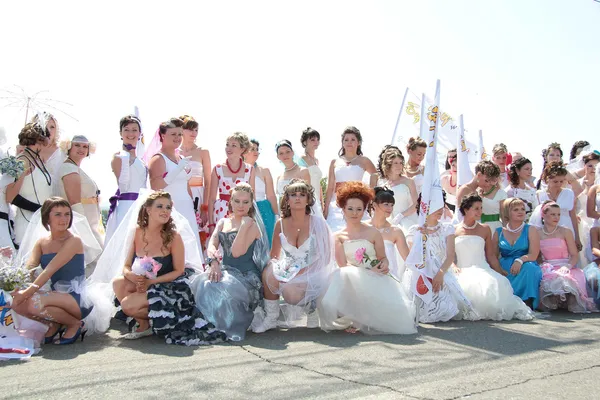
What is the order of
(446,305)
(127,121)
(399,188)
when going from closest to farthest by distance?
(446,305) → (127,121) → (399,188)

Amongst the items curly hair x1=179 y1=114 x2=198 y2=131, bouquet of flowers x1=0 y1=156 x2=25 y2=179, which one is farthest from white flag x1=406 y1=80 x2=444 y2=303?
bouquet of flowers x1=0 y1=156 x2=25 y2=179

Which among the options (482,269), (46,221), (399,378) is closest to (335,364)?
(399,378)

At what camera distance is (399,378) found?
12.1 feet

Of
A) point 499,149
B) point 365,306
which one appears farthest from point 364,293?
point 499,149

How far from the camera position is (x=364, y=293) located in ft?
17.7

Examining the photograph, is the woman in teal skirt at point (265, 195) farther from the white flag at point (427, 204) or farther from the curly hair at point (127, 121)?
the white flag at point (427, 204)

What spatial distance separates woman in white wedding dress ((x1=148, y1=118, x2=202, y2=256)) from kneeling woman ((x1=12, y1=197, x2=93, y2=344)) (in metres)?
1.49

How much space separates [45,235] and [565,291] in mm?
5469

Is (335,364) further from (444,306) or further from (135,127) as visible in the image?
(135,127)

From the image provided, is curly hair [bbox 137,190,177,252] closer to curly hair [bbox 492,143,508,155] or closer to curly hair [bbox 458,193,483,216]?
curly hair [bbox 458,193,483,216]

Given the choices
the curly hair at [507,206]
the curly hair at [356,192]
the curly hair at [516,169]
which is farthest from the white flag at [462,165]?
the curly hair at [356,192]

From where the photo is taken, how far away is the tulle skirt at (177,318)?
4.94 m

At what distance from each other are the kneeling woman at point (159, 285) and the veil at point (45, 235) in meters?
0.74

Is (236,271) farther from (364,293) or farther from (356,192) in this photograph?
(356,192)
